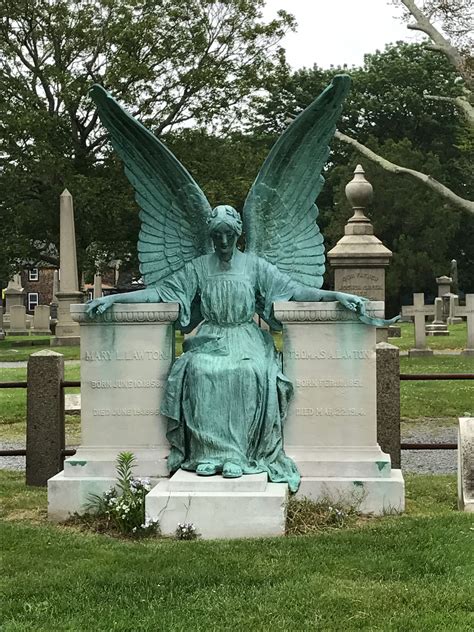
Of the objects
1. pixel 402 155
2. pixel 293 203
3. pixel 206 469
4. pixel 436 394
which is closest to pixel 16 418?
pixel 436 394

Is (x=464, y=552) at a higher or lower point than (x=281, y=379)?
lower

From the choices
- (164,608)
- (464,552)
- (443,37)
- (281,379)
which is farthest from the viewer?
(443,37)

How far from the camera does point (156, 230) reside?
785 cm

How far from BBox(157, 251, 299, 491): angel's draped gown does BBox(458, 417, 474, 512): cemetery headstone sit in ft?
3.94

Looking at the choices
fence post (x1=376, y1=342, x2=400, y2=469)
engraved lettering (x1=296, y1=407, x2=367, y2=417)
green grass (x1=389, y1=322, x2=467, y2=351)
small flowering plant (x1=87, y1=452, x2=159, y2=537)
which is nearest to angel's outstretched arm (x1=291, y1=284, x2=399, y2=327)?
engraved lettering (x1=296, y1=407, x2=367, y2=417)

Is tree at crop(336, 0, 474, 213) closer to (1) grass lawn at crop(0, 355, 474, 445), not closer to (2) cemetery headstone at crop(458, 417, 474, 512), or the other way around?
(1) grass lawn at crop(0, 355, 474, 445)

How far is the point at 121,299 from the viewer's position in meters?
7.36

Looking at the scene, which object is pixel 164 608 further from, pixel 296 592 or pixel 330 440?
pixel 330 440

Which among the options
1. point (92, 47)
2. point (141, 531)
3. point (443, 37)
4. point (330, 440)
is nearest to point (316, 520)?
point (330, 440)

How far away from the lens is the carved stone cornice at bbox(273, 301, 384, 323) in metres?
7.21

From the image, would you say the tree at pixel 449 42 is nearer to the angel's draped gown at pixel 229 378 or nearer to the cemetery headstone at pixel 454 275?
the angel's draped gown at pixel 229 378

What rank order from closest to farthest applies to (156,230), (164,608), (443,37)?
1. (164,608)
2. (156,230)
3. (443,37)

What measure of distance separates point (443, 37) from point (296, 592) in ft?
56.6

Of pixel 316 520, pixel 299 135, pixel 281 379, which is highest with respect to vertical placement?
pixel 299 135
